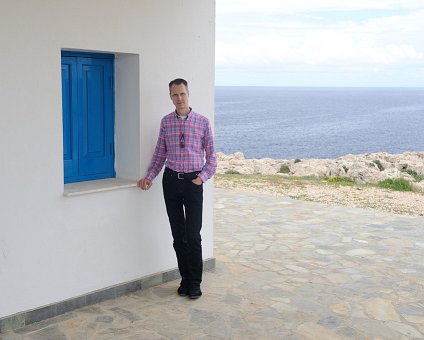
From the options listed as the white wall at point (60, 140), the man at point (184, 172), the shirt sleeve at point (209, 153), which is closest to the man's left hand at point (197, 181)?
the man at point (184, 172)

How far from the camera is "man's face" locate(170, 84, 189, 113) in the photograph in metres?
5.77

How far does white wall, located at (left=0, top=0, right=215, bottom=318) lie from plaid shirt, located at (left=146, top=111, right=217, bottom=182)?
0.24 metres

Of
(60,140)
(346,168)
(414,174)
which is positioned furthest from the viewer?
(414,174)

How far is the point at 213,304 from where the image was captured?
19.3 feet

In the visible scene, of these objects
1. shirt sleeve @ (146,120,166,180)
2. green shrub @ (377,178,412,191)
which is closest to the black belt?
shirt sleeve @ (146,120,166,180)

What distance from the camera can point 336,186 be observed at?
1360 centimetres

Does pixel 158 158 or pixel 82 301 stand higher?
pixel 158 158

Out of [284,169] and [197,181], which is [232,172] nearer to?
[284,169]

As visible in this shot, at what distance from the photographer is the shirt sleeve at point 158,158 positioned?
601 cm

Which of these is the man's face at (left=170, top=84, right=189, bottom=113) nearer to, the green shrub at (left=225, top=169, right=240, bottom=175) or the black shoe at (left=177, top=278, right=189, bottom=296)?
the black shoe at (left=177, top=278, right=189, bottom=296)

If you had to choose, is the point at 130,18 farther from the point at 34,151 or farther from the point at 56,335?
the point at 56,335

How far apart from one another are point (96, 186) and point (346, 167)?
12336mm

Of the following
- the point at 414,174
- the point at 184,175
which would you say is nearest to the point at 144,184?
the point at 184,175

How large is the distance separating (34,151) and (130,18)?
1609mm
